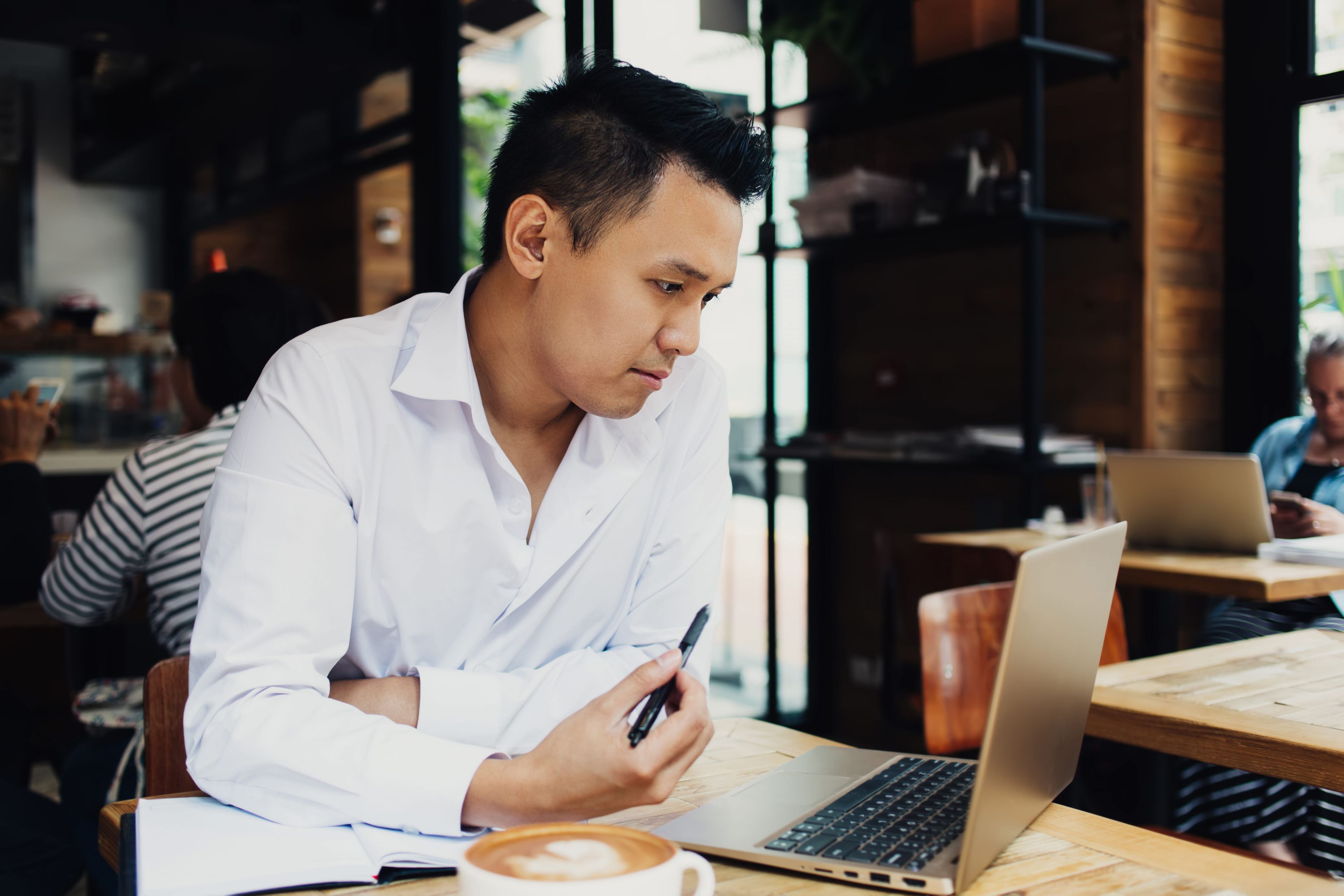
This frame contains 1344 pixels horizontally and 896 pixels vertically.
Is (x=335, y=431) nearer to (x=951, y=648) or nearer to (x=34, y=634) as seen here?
(x=951, y=648)

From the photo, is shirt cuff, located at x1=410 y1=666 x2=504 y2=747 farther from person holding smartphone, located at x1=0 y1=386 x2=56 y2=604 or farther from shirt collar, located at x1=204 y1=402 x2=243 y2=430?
person holding smartphone, located at x1=0 y1=386 x2=56 y2=604

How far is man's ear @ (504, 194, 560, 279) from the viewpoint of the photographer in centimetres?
122

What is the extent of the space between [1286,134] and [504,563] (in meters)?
2.98

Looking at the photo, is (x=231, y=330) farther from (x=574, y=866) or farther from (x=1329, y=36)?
(x=1329, y=36)

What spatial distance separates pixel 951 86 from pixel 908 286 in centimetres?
77

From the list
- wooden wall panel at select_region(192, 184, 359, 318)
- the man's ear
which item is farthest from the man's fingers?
wooden wall panel at select_region(192, 184, 359, 318)

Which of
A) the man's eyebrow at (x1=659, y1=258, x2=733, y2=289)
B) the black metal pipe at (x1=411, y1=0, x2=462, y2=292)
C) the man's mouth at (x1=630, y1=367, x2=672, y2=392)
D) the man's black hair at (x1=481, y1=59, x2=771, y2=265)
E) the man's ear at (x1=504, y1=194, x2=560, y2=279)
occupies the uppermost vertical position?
the black metal pipe at (x1=411, y1=0, x2=462, y2=292)

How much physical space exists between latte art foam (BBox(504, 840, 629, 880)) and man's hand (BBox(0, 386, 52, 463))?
2521 mm

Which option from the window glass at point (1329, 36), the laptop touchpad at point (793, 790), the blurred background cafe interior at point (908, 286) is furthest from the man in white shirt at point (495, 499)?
the window glass at point (1329, 36)

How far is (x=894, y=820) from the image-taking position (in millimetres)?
889

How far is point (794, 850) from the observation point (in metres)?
0.83

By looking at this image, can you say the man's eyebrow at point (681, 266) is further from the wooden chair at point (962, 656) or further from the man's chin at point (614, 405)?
the wooden chair at point (962, 656)

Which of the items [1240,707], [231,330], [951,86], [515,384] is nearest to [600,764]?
[515,384]

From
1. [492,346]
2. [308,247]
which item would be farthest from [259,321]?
[308,247]
